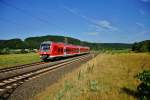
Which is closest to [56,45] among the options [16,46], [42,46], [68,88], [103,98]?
[42,46]

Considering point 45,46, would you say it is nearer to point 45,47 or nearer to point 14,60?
point 45,47

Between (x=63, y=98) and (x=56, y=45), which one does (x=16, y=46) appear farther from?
(x=63, y=98)

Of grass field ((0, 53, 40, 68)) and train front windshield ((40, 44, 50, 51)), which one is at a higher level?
train front windshield ((40, 44, 50, 51))

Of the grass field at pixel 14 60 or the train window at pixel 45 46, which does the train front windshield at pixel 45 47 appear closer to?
the train window at pixel 45 46

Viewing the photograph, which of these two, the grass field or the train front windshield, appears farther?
the train front windshield

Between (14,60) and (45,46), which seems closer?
(45,46)

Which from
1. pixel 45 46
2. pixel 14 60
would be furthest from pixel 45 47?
pixel 14 60

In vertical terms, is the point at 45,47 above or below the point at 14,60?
above

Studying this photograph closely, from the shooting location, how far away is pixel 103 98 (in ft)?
29.0

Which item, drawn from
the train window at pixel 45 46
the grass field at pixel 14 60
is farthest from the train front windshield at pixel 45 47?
the grass field at pixel 14 60

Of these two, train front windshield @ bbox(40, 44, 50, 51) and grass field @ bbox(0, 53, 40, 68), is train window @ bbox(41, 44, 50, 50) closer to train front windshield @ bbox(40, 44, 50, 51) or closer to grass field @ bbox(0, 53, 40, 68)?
train front windshield @ bbox(40, 44, 50, 51)

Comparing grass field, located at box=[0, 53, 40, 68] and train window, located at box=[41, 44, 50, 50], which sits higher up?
train window, located at box=[41, 44, 50, 50]

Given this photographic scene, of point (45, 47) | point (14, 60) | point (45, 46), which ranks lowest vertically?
point (14, 60)

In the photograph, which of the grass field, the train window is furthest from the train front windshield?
the grass field
